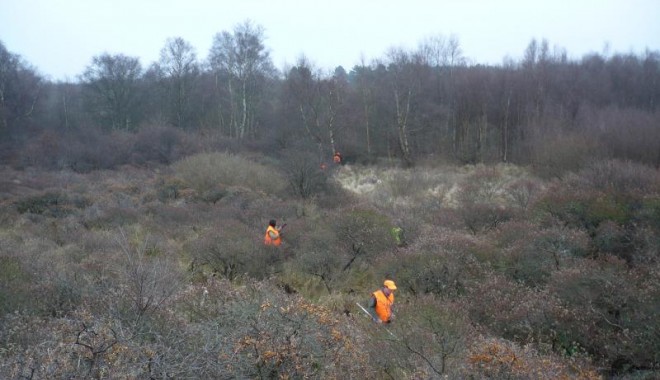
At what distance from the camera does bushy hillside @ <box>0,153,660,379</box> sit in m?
5.15

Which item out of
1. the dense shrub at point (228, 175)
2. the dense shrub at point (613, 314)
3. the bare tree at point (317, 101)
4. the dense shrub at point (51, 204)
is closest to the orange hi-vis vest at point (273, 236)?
the dense shrub at point (613, 314)

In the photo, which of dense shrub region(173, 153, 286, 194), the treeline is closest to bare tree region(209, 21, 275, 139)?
the treeline

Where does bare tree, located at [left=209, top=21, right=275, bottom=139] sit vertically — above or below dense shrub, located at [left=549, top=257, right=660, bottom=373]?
above

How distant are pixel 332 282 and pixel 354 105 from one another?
23984mm

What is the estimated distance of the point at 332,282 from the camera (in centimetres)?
1133

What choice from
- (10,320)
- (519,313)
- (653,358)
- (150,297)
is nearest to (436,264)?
(519,313)

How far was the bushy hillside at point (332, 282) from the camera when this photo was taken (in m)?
5.15

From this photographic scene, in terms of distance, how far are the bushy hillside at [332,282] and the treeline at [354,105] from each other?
10.6 m

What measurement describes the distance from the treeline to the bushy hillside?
10.6 meters

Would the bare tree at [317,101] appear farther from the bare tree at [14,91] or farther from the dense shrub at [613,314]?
the dense shrub at [613,314]

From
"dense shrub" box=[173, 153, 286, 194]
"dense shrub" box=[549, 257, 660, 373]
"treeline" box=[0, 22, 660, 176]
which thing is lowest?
"dense shrub" box=[549, 257, 660, 373]

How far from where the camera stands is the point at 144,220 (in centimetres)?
1645

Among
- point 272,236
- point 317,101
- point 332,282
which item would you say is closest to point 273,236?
point 272,236

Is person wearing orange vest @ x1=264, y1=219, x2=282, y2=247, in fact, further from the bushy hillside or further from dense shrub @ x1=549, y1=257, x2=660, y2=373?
dense shrub @ x1=549, y1=257, x2=660, y2=373
